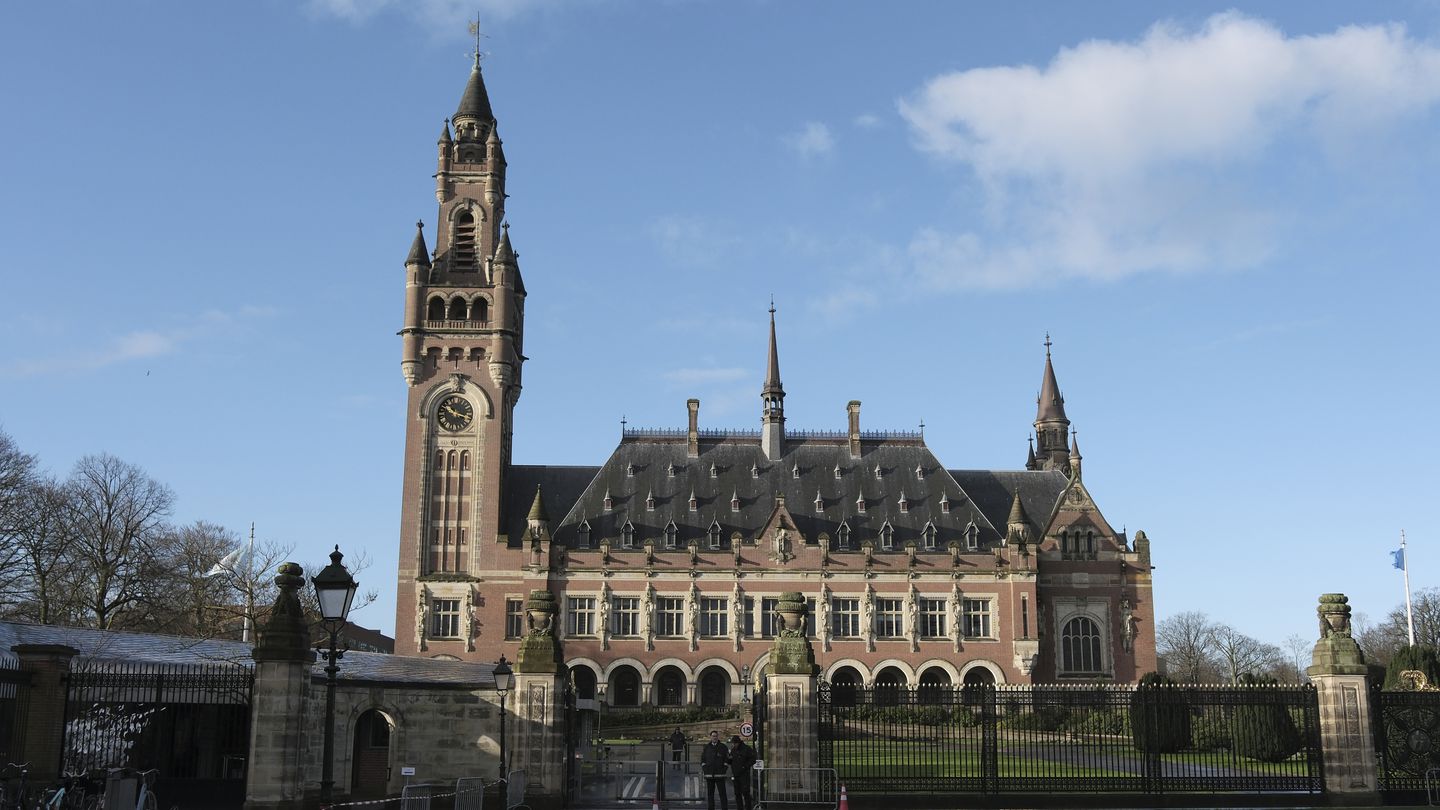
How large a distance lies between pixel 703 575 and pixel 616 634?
5263mm

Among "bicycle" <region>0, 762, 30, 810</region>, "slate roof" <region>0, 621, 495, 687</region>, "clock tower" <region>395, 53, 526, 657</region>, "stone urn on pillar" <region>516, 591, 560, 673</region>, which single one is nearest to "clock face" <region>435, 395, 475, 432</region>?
"clock tower" <region>395, 53, 526, 657</region>

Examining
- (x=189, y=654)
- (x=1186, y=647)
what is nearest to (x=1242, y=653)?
(x=1186, y=647)

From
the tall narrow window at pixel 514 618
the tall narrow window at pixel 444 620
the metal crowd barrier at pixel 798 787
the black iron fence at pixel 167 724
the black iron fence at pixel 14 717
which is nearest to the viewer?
the black iron fence at pixel 14 717

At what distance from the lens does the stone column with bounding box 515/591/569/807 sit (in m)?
25.2

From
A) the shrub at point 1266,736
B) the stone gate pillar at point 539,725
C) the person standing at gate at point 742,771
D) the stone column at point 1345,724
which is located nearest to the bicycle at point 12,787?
the stone gate pillar at point 539,725

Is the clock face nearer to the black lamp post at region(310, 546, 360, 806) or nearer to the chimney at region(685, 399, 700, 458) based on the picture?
the chimney at region(685, 399, 700, 458)

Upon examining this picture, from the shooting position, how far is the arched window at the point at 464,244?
70.3 metres

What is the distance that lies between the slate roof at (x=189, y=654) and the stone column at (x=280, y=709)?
7215 millimetres

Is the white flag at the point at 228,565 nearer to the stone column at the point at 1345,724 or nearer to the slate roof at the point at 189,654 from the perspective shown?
the slate roof at the point at 189,654

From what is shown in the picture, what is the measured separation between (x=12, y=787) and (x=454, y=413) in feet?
157

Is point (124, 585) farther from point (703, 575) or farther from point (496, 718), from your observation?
point (496, 718)

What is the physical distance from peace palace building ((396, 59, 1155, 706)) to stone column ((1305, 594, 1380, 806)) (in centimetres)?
3969

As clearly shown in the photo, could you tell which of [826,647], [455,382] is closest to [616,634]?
[826,647]

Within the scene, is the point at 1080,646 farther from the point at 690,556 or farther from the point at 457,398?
the point at 457,398
